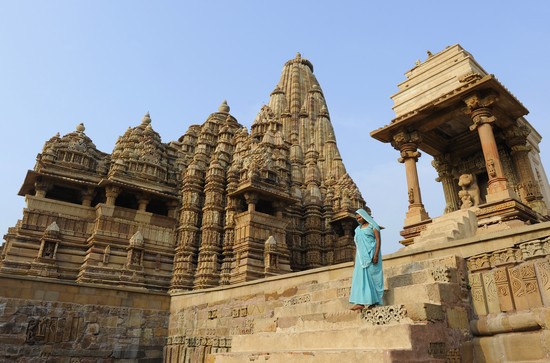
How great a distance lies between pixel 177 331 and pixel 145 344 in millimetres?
1041

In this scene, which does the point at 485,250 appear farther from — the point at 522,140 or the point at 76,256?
the point at 76,256

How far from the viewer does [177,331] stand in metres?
12.4

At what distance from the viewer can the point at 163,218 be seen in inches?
854

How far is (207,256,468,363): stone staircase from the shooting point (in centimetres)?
500

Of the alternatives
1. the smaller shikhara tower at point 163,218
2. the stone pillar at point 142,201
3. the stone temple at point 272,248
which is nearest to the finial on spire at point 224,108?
the stone temple at point 272,248

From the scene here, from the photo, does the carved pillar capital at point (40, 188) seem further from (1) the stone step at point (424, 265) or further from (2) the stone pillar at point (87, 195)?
(1) the stone step at point (424, 265)

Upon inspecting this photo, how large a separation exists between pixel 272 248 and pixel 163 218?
659 centimetres

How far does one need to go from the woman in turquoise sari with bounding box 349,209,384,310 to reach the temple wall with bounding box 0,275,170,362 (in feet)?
28.4

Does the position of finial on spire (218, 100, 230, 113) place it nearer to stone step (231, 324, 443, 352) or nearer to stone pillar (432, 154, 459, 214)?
stone pillar (432, 154, 459, 214)

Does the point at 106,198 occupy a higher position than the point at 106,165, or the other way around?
the point at 106,165

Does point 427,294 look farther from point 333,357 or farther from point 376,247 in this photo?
point 333,357

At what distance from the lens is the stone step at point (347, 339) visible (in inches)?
196

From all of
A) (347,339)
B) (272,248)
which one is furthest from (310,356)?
(272,248)

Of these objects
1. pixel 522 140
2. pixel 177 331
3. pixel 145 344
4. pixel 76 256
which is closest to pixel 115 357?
pixel 145 344
